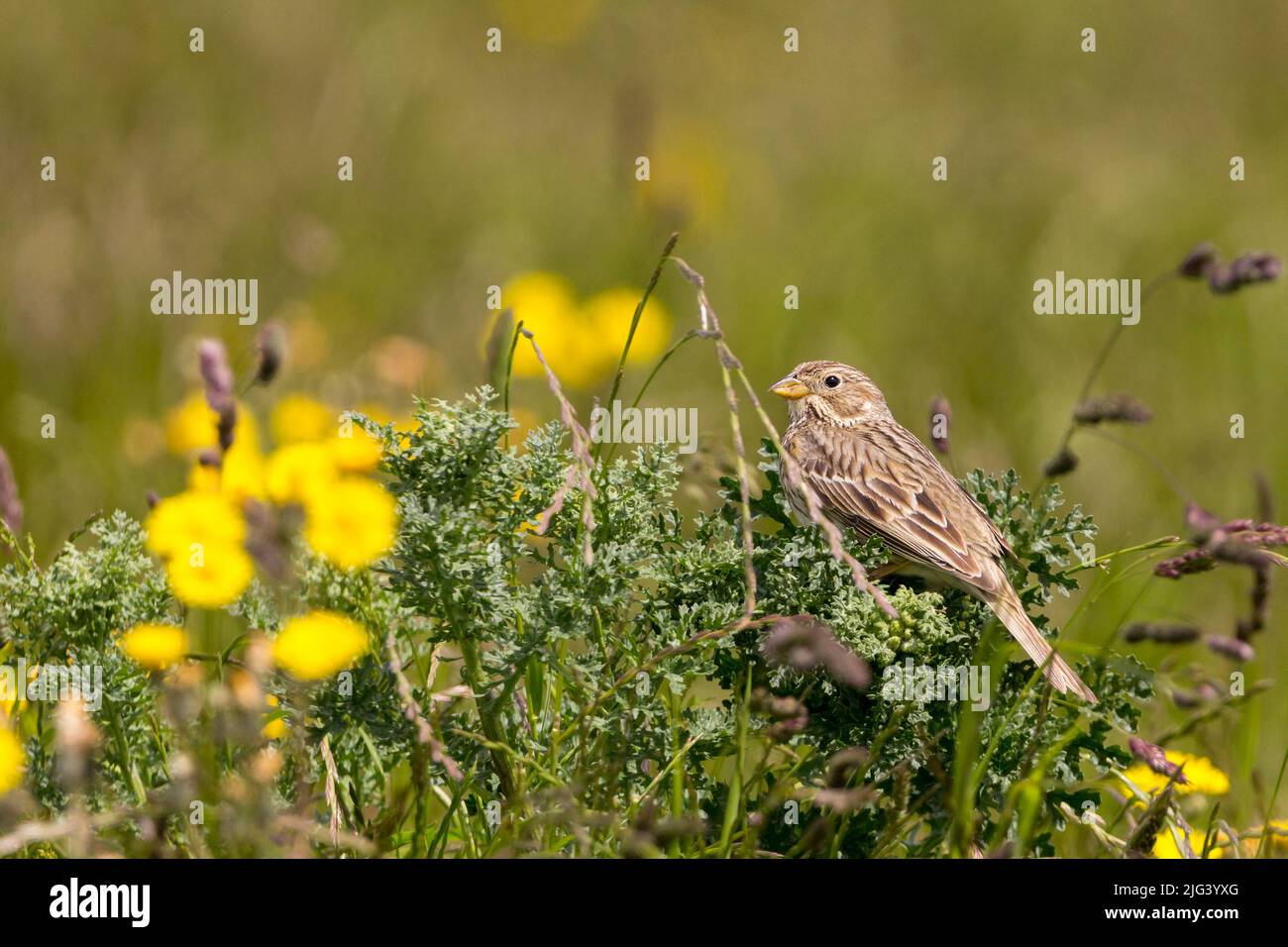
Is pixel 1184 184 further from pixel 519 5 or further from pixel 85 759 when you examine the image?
pixel 85 759

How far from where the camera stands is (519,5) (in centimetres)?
1095

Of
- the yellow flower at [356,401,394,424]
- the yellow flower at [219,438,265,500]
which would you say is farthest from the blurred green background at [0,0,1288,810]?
the yellow flower at [219,438,265,500]

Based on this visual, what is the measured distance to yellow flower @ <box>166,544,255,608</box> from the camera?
11.3 ft

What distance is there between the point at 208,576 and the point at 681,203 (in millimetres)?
5116

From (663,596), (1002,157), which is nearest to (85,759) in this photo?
(663,596)

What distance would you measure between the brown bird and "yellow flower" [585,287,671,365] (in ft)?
4.12

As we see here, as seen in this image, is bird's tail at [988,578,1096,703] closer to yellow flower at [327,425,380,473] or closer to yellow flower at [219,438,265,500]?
yellow flower at [327,425,380,473]
